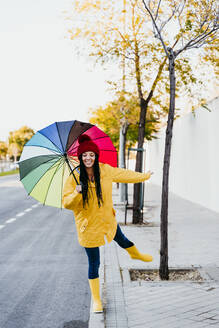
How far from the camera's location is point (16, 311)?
5090mm

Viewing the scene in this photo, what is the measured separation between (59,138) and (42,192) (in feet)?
2.13

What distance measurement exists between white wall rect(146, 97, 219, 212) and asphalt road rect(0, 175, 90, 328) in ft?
21.5

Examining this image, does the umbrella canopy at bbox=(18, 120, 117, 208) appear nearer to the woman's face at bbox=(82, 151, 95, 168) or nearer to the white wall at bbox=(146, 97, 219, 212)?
the woman's face at bbox=(82, 151, 95, 168)

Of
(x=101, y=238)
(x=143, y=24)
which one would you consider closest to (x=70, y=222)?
(x=143, y=24)

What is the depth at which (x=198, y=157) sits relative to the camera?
18.7 meters

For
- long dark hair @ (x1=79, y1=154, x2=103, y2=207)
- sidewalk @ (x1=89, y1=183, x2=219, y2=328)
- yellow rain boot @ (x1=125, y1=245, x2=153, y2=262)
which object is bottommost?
sidewalk @ (x1=89, y1=183, x2=219, y2=328)

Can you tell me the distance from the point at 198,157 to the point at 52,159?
46.7 feet

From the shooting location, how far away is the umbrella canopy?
512 centimetres

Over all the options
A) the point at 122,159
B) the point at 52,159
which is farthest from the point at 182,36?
the point at 122,159

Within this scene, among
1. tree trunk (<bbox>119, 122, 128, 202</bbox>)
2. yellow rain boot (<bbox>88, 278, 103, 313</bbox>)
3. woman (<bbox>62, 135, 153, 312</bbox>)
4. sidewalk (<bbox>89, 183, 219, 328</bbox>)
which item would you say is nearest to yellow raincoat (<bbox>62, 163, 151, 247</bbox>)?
woman (<bbox>62, 135, 153, 312</bbox>)

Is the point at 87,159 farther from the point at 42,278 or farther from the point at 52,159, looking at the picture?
the point at 42,278

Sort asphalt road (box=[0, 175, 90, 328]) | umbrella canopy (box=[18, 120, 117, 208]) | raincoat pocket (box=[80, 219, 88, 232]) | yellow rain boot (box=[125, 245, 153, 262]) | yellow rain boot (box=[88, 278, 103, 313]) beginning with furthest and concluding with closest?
yellow rain boot (box=[125, 245, 153, 262]) → umbrella canopy (box=[18, 120, 117, 208]) → asphalt road (box=[0, 175, 90, 328]) → yellow rain boot (box=[88, 278, 103, 313]) → raincoat pocket (box=[80, 219, 88, 232])

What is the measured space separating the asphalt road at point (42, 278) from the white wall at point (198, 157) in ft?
21.5

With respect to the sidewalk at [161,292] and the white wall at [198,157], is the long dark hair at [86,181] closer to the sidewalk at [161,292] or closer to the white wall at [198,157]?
the sidewalk at [161,292]
